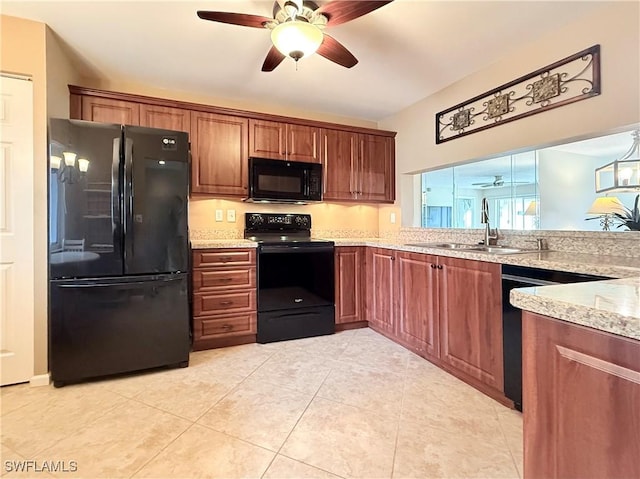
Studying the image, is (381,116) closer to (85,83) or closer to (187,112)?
(187,112)

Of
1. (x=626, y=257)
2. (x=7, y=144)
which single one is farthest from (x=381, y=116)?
(x=7, y=144)

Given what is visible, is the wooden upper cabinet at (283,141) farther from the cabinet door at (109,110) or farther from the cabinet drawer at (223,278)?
the cabinet drawer at (223,278)

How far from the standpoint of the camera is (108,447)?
157 cm

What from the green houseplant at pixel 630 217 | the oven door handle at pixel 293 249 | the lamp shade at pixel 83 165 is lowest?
the oven door handle at pixel 293 249

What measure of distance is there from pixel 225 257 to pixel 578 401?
2579 millimetres

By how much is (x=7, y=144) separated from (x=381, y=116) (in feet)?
11.1

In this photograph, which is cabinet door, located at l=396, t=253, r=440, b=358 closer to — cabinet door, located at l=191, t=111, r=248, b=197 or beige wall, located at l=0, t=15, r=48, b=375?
cabinet door, located at l=191, t=111, r=248, b=197

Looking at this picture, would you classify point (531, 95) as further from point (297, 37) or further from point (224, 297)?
point (224, 297)

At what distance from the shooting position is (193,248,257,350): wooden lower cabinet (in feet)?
9.13

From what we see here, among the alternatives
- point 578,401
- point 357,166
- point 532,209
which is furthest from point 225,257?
point 532,209

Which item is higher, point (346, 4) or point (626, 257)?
point (346, 4)

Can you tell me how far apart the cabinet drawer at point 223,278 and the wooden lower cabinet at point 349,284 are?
86 cm

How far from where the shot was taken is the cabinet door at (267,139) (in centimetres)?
324

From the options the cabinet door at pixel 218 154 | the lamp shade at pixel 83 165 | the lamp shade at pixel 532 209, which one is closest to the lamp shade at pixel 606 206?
the lamp shade at pixel 532 209
